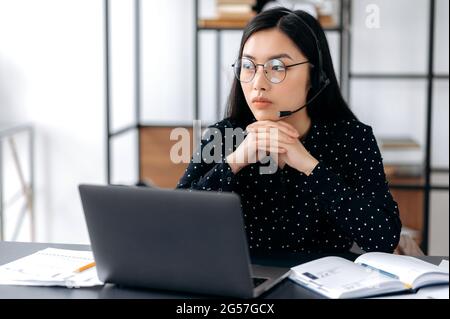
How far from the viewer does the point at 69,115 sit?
3.81 meters

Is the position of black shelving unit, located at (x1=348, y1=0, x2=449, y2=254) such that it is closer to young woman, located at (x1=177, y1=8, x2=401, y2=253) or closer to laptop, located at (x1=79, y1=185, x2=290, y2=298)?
young woman, located at (x1=177, y1=8, x2=401, y2=253)

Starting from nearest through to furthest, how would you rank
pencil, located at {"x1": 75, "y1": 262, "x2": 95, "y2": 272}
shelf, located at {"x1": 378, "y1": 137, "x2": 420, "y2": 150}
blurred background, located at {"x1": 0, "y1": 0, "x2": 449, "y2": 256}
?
pencil, located at {"x1": 75, "y1": 262, "x2": 95, "y2": 272}
shelf, located at {"x1": 378, "y1": 137, "x2": 420, "y2": 150}
blurred background, located at {"x1": 0, "y1": 0, "x2": 449, "y2": 256}

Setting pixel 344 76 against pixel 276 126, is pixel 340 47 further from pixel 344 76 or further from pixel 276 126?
pixel 276 126

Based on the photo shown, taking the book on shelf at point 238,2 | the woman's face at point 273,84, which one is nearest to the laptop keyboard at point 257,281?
the woman's face at point 273,84

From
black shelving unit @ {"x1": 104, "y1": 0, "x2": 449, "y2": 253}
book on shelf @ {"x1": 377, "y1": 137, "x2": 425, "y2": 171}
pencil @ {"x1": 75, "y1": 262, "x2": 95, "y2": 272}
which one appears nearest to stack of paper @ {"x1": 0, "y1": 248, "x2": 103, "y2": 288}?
pencil @ {"x1": 75, "y1": 262, "x2": 95, "y2": 272}

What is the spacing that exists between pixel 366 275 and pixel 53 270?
599mm

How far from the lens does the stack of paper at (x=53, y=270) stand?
1455 mm

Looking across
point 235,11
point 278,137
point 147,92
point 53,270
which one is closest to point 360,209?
point 278,137

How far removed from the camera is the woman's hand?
67.9 inches

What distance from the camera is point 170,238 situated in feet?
4.33
